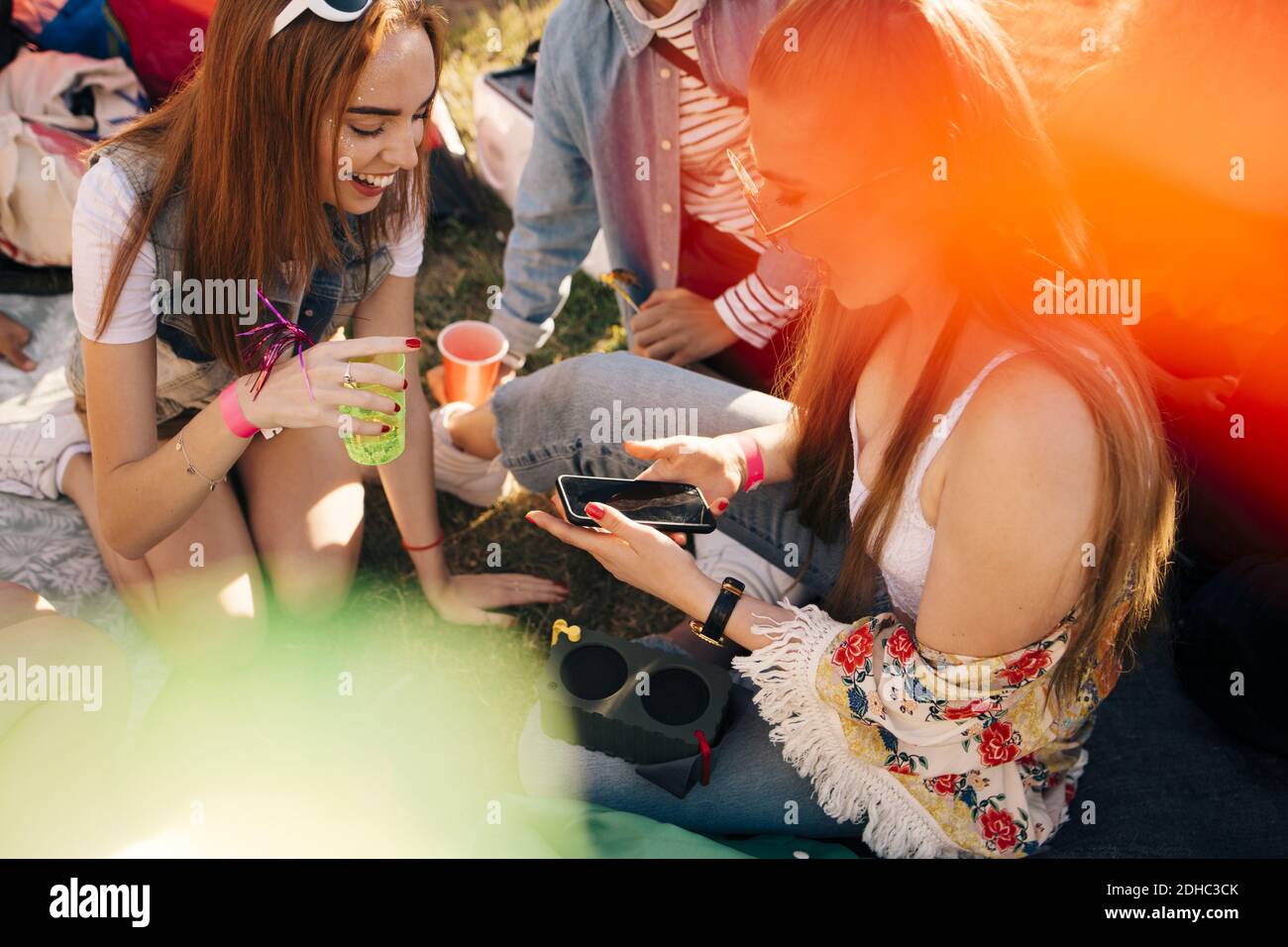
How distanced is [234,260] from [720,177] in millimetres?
1406

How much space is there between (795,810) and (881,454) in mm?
731

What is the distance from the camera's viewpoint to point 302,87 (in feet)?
6.41

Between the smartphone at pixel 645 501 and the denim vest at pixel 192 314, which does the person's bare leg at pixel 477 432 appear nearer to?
the denim vest at pixel 192 314

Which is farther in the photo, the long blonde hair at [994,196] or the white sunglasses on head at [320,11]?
the white sunglasses on head at [320,11]

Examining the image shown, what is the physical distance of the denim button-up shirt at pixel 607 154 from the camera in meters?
2.71

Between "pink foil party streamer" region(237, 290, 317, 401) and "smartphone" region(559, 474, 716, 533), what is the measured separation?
59 centimetres

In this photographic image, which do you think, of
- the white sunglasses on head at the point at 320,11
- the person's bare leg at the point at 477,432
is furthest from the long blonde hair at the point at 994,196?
the person's bare leg at the point at 477,432

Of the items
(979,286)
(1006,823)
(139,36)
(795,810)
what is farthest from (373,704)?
(139,36)

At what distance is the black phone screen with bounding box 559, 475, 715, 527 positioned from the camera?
220 cm

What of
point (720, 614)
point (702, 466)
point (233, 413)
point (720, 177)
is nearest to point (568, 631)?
point (720, 614)

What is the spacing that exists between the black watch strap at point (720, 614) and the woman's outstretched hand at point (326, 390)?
29.2 inches

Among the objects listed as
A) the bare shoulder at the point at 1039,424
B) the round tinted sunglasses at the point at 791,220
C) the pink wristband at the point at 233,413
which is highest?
the round tinted sunglasses at the point at 791,220

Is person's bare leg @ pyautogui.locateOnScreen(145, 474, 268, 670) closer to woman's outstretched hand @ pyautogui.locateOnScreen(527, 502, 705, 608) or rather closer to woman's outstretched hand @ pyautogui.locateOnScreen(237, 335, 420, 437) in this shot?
woman's outstretched hand @ pyautogui.locateOnScreen(237, 335, 420, 437)

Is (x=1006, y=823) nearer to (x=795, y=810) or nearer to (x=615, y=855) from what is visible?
(x=795, y=810)
